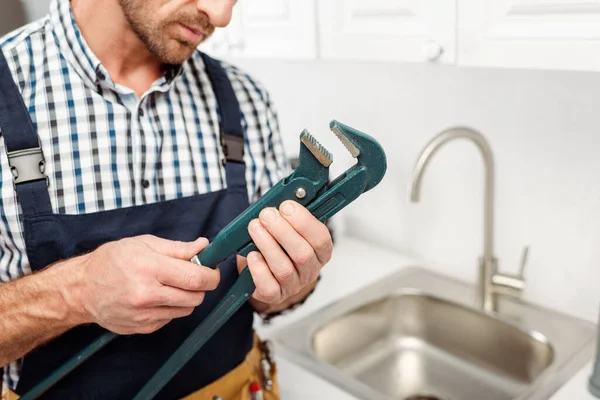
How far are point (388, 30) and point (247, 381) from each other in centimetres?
64

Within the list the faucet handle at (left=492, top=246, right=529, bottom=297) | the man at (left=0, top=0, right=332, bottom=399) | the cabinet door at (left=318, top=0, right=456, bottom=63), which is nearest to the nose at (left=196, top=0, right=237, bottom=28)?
the man at (left=0, top=0, right=332, bottom=399)

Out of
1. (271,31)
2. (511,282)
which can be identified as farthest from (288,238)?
(511,282)

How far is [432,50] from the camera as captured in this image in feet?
2.89

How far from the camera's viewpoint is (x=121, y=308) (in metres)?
0.67

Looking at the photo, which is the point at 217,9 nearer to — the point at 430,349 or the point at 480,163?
the point at 480,163

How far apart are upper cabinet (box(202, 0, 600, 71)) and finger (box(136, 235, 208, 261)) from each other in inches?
19.1

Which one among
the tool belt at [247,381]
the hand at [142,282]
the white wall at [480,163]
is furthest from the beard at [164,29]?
the white wall at [480,163]

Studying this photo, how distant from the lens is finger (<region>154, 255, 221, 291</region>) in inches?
25.4

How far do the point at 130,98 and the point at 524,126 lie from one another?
83 centimetres

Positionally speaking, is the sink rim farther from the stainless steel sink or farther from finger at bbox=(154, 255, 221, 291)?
finger at bbox=(154, 255, 221, 291)

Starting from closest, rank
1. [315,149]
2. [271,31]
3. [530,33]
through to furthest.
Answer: [315,149], [530,33], [271,31]

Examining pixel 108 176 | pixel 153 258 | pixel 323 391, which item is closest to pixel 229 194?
pixel 108 176

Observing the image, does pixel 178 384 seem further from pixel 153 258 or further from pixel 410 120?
pixel 410 120

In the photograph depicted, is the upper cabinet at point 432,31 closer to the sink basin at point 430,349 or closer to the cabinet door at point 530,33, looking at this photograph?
the cabinet door at point 530,33
